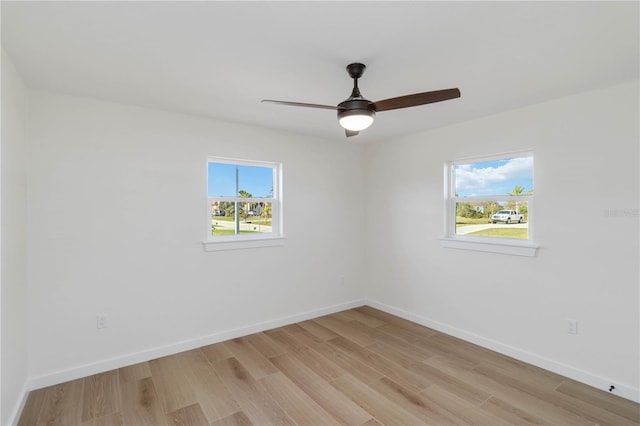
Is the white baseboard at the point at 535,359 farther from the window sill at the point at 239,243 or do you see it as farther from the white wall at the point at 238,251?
the window sill at the point at 239,243

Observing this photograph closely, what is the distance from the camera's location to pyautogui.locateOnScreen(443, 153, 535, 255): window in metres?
3.09

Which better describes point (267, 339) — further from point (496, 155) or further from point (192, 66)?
point (496, 155)

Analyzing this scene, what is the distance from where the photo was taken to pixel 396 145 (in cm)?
422

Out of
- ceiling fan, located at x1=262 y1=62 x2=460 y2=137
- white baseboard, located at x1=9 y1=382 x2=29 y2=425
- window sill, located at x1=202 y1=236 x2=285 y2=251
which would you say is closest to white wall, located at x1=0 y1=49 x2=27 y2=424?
white baseboard, located at x1=9 y1=382 x2=29 y2=425

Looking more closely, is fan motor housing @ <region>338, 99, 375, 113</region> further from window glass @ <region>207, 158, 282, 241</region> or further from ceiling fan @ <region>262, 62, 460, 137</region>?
window glass @ <region>207, 158, 282, 241</region>

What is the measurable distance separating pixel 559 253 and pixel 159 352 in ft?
12.5

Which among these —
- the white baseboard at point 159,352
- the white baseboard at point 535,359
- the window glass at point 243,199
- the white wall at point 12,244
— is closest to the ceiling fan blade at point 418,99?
the window glass at point 243,199

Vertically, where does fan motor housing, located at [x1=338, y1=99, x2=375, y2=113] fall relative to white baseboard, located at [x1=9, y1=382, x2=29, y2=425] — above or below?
above

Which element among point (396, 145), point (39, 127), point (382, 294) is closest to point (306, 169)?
point (396, 145)

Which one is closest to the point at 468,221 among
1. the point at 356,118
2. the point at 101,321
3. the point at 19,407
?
the point at 356,118

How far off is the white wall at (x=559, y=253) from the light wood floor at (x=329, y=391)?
0.94ft

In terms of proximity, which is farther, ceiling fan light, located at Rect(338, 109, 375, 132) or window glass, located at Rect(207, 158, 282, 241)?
window glass, located at Rect(207, 158, 282, 241)

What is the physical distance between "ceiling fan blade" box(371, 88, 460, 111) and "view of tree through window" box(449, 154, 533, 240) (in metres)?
1.70

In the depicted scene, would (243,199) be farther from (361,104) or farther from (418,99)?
(418,99)
